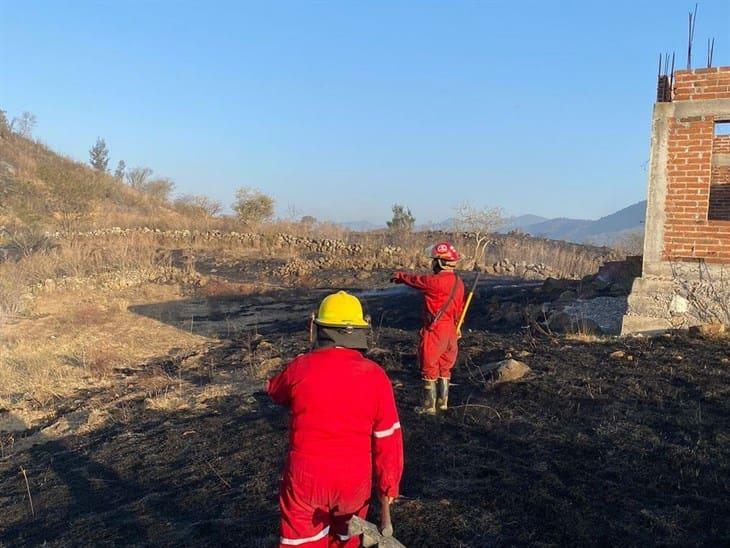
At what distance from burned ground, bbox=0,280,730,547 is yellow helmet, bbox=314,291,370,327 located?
6.06 ft

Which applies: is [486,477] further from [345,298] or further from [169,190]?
[169,190]

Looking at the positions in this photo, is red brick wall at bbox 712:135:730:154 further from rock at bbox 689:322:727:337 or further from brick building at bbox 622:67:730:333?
rock at bbox 689:322:727:337

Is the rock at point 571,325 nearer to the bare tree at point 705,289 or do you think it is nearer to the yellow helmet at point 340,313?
the bare tree at point 705,289

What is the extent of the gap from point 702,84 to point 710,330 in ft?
10.9

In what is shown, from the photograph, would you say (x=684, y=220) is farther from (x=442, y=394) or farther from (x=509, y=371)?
(x=442, y=394)

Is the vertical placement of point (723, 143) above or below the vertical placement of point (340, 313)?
above

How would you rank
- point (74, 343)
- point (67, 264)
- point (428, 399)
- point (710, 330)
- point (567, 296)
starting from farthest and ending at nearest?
point (67, 264) → point (567, 296) → point (74, 343) → point (710, 330) → point (428, 399)

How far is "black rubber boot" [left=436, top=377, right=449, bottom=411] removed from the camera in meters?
6.31

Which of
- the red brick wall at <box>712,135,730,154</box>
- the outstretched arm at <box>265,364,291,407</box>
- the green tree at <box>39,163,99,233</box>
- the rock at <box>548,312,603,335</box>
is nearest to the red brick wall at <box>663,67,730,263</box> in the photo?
the rock at <box>548,312,603,335</box>

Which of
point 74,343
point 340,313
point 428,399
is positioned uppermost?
point 340,313

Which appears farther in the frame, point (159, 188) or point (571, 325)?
point (159, 188)

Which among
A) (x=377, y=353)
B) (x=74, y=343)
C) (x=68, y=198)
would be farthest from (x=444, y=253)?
(x=68, y=198)

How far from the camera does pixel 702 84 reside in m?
8.19

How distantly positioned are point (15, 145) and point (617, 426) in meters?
46.3
